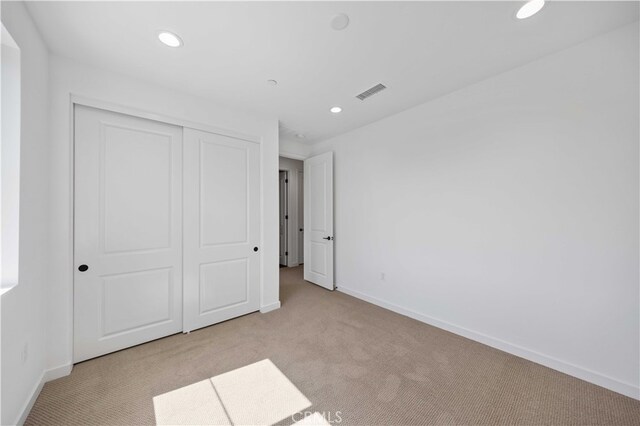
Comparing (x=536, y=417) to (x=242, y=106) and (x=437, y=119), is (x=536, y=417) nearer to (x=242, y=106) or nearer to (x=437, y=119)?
(x=437, y=119)

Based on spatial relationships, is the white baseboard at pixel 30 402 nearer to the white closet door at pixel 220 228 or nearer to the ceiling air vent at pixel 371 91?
the white closet door at pixel 220 228

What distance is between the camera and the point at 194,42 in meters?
1.85

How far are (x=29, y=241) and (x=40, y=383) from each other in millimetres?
1077

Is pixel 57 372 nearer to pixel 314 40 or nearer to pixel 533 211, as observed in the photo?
pixel 314 40

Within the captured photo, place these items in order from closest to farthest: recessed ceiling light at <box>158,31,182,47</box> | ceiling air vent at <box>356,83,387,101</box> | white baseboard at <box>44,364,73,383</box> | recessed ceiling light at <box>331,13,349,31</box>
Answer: recessed ceiling light at <box>331,13,349,31</box>, recessed ceiling light at <box>158,31,182,47</box>, white baseboard at <box>44,364,73,383</box>, ceiling air vent at <box>356,83,387,101</box>

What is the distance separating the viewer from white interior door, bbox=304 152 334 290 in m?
4.11

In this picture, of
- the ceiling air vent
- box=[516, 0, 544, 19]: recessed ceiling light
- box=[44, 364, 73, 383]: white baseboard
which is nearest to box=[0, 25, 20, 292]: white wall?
box=[44, 364, 73, 383]: white baseboard

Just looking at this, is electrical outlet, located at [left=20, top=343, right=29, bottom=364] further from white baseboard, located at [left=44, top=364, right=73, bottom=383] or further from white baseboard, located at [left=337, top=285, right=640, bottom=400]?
white baseboard, located at [left=337, top=285, right=640, bottom=400]

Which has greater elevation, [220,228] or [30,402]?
[220,228]

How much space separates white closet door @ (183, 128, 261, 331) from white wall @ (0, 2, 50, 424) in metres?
1.03

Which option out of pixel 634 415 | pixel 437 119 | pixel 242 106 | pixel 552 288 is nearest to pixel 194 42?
pixel 242 106

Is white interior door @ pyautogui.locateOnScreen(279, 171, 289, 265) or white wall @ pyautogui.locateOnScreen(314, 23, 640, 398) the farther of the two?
white interior door @ pyautogui.locateOnScreen(279, 171, 289, 265)

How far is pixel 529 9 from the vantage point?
1585mm

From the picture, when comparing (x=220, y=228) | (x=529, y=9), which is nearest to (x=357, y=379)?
(x=220, y=228)
